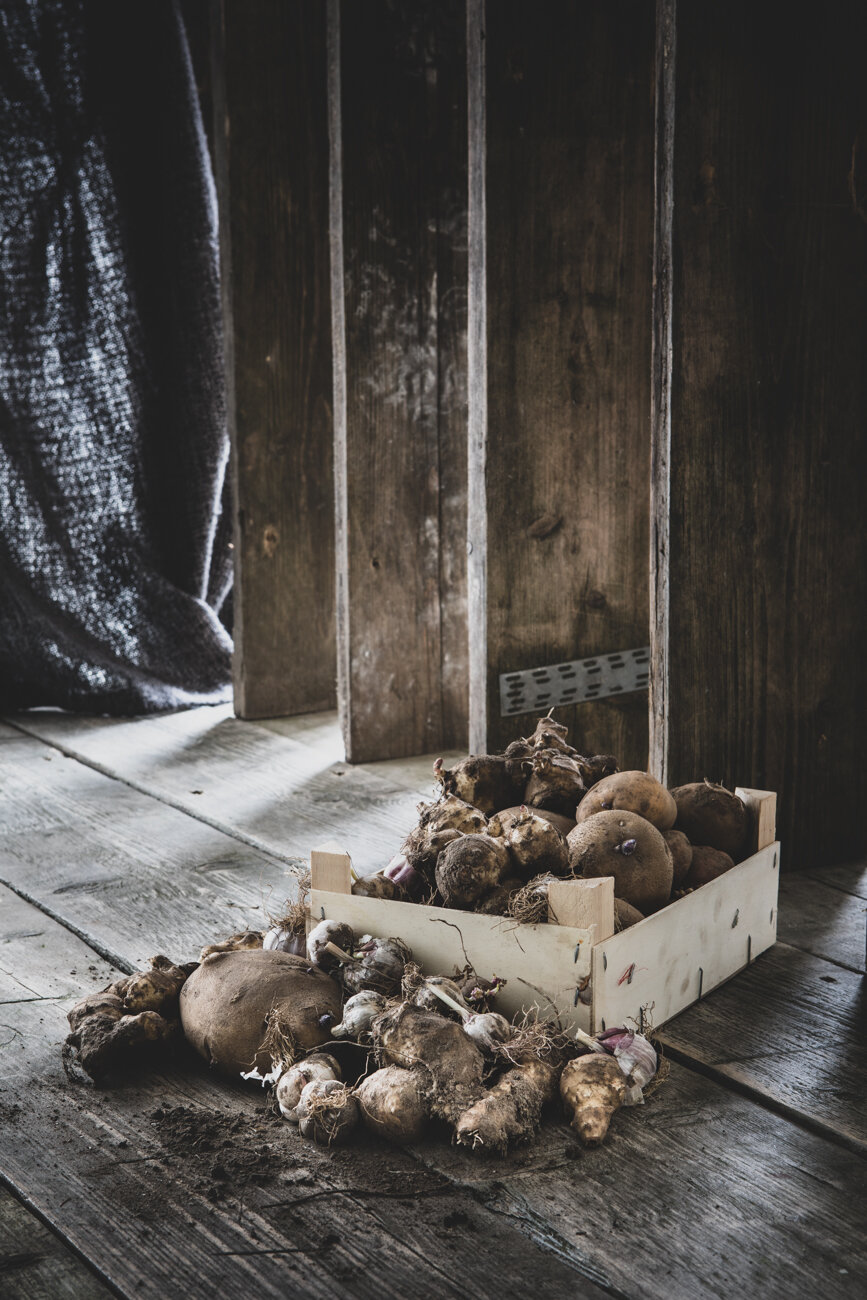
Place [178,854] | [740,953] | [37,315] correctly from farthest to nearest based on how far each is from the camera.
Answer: [37,315], [178,854], [740,953]

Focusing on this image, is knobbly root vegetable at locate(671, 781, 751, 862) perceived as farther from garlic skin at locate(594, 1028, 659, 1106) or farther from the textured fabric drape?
the textured fabric drape

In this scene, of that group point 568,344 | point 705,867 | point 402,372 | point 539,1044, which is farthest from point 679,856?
point 402,372

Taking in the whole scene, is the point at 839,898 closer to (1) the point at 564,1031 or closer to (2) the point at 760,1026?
(2) the point at 760,1026

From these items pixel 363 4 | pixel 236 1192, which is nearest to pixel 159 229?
pixel 363 4

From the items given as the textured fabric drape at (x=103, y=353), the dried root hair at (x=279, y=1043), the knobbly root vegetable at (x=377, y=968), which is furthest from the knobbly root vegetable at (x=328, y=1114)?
the textured fabric drape at (x=103, y=353)

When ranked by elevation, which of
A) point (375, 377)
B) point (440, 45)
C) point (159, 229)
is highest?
point (440, 45)

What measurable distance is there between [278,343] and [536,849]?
2.75 m

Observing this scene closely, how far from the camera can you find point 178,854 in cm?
302

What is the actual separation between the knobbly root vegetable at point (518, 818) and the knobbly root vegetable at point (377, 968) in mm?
254

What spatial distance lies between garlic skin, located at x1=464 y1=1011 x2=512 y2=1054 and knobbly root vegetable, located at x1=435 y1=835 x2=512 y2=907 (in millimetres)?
212

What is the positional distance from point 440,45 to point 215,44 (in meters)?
0.84

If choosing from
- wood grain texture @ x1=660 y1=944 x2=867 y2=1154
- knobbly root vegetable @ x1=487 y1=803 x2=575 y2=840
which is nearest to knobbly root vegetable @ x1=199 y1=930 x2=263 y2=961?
knobbly root vegetable @ x1=487 y1=803 x2=575 y2=840

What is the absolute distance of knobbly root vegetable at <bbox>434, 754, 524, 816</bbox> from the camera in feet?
7.68

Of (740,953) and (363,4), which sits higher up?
(363,4)
